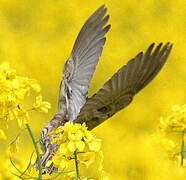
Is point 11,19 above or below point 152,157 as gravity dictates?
above

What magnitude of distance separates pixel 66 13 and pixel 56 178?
6.28m

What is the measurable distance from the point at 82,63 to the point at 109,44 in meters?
4.32

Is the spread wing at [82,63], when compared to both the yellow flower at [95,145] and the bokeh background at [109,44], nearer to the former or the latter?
the yellow flower at [95,145]

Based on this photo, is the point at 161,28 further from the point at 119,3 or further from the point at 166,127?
the point at 166,127

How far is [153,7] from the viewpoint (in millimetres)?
8734

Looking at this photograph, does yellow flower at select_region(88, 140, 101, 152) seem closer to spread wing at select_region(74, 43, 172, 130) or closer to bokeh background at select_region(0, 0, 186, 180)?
spread wing at select_region(74, 43, 172, 130)

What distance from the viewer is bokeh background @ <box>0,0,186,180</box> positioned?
6.83 meters

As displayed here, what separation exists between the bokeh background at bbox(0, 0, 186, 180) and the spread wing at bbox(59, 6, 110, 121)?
1845 millimetres

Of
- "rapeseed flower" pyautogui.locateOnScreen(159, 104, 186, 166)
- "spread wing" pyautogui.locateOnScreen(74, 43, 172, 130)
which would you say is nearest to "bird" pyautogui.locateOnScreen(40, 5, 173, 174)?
"spread wing" pyautogui.locateOnScreen(74, 43, 172, 130)

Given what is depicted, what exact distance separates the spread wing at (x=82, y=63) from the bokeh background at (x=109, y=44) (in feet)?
6.05

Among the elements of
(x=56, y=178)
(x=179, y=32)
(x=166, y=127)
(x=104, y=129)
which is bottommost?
(x=56, y=178)

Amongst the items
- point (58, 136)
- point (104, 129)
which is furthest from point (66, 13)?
point (58, 136)

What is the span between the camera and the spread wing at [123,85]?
10.6 ft

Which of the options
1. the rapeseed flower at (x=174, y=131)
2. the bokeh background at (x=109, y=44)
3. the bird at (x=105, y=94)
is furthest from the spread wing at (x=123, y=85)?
the bokeh background at (x=109, y=44)
